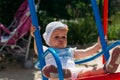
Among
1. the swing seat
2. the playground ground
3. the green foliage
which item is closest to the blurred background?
the green foliage

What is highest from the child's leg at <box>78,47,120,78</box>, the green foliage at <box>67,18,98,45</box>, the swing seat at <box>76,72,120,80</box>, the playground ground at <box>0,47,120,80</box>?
the child's leg at <box>78,47,120,78</box>

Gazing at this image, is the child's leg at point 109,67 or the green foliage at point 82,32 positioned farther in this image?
the green foliage at point 82,32

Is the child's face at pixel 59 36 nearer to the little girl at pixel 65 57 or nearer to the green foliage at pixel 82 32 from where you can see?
the little girl at pixel 65 57

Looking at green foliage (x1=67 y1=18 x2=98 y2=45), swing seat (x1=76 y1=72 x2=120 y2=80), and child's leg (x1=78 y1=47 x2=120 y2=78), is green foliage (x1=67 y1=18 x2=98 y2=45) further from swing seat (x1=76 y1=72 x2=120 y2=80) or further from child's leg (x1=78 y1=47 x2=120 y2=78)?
swing seat (x1=76 y1=72 x2=120 y2=80)

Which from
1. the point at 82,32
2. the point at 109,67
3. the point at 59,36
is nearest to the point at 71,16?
the point at 82,32

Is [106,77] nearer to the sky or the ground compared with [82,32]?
nearer to the sky

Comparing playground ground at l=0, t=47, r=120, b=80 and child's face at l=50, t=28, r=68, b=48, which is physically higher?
child's face at l=50, t=28, r=68, b=48

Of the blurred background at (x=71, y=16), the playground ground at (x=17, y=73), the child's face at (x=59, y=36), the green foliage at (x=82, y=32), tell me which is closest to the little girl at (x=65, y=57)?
the child's face at (x=59, y=36)

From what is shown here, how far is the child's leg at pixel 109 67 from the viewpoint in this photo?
109 inches

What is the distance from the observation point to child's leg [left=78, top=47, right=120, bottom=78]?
2758 millimetres

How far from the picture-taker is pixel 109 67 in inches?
111

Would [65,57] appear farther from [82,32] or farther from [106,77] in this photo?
[82,32]

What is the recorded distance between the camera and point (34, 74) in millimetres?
5543

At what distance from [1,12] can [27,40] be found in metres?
0.96
